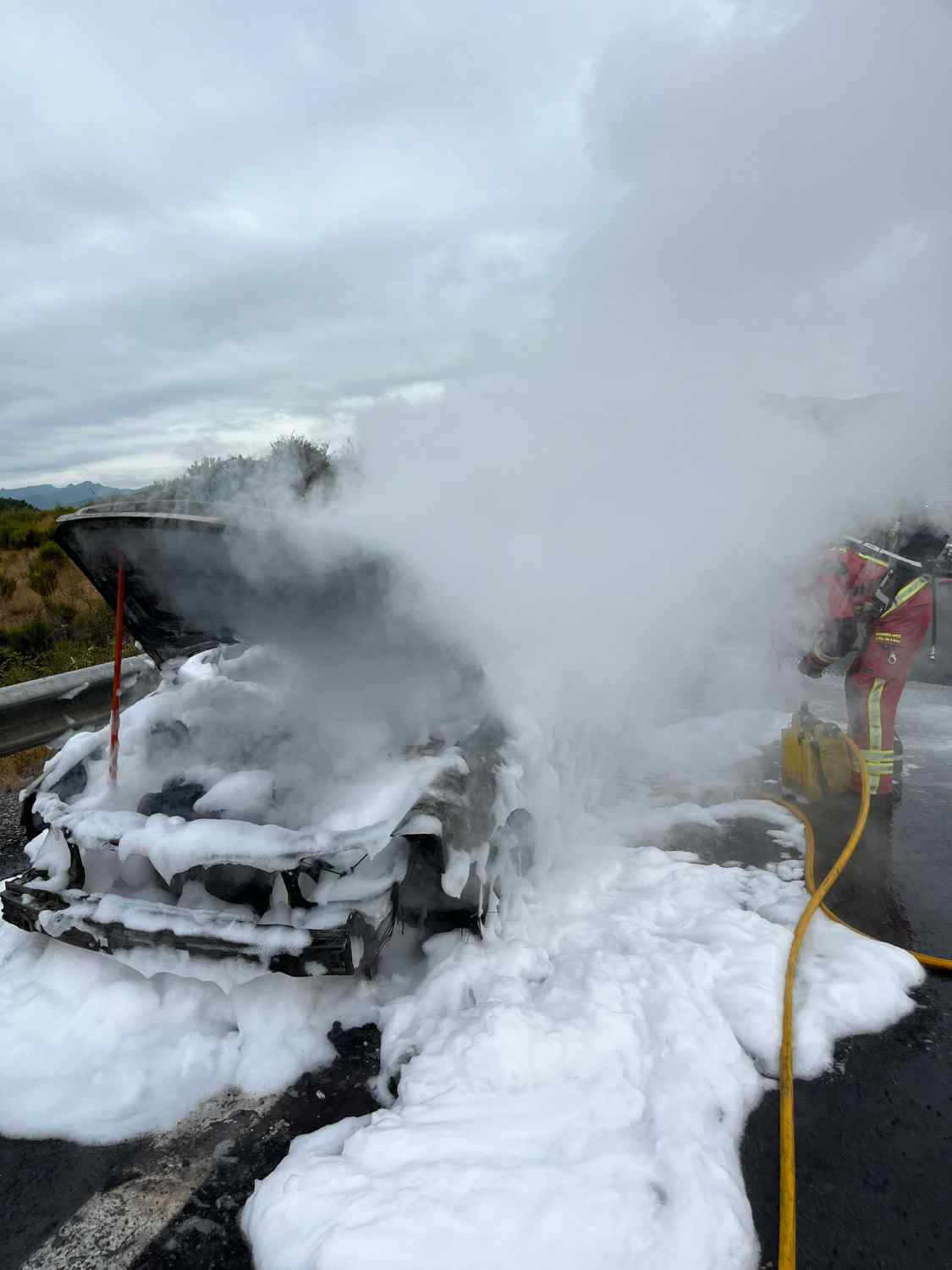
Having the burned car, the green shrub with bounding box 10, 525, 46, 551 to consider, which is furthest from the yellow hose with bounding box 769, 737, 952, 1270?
the green shrub with bounding box 10, 525, 46, 551

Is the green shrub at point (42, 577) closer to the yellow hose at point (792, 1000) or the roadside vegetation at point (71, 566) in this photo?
the roadside vegetation at point (71, 566)

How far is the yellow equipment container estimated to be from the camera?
4543mm

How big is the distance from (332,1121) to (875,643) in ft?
13.1

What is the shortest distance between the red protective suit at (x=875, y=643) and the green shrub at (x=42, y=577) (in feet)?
32.8

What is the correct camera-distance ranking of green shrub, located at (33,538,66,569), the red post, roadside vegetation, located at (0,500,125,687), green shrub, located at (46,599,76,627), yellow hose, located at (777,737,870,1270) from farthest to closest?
green shrub, located at (33,538,66,569)
green shrub, located at (46,599,76,627)
roadside vegetation, located at (0,500,125,687)
the red post
yellow hose, located at (777,737,870,1270)

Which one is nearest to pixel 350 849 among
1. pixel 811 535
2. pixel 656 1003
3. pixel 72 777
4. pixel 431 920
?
pixel 431 920

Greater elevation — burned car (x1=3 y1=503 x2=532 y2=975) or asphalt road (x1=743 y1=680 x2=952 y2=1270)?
burned car (x1=3 y1=503 x2=532 y2=975)

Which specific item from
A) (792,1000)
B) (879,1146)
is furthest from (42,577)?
(879,1146)

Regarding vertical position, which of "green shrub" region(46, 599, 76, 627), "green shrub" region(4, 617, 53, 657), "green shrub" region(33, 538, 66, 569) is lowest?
"green shrub" region(4, 617, 53, 657)

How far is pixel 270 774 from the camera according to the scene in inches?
130

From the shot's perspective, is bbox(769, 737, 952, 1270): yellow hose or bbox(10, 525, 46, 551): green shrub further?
bbox(10, 525, 46, 551): green shrub

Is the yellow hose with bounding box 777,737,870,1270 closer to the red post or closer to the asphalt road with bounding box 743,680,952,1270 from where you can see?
the asphalt road with bounding box 743,680,952,1270

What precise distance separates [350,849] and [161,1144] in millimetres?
966

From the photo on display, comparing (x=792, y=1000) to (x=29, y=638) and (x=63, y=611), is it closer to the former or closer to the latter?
(x=29, y=638)
